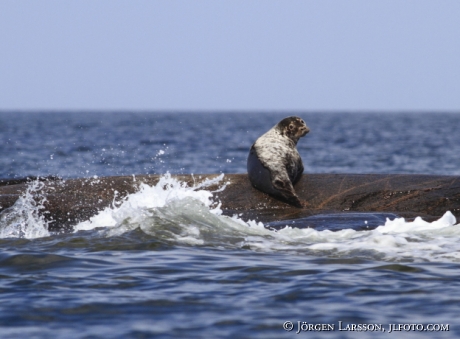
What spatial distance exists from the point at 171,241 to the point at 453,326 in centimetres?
335

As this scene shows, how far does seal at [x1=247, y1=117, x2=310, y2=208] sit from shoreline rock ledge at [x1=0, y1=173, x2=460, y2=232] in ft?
0.39

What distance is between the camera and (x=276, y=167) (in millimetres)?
10250

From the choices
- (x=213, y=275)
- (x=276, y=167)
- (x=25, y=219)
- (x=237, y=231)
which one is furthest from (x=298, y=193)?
(x=213, y=275)

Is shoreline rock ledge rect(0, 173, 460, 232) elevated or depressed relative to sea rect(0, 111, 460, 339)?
elevated

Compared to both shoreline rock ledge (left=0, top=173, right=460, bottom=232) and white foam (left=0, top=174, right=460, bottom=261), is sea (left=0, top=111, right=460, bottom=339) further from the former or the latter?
shoreline rock ledge (left=0, top=173, right=460, bottom=232)

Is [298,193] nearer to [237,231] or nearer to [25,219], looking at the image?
[237,231]

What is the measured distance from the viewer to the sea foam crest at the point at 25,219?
27.1 feet

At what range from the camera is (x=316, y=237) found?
25.4ft

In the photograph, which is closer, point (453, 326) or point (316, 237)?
point (453, 326)

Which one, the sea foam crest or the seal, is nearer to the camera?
the sea foam crest

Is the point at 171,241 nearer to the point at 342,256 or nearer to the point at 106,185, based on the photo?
the point at 342,256

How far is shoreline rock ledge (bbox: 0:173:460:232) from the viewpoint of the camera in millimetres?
9273

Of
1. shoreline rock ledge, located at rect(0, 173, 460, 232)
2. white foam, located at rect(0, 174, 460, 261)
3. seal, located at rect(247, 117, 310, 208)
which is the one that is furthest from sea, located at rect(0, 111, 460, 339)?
seal, located at rect(247, 117, 310, 208)

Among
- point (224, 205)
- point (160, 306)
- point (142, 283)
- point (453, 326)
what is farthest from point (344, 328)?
point (224, 205)
